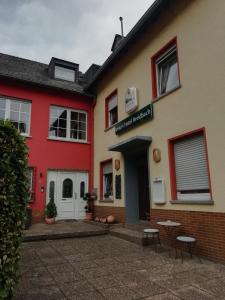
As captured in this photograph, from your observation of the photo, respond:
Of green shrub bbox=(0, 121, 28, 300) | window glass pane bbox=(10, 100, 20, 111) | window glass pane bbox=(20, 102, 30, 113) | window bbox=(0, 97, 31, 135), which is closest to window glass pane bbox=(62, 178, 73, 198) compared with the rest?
window bbox=(0, 97, 31, 135)

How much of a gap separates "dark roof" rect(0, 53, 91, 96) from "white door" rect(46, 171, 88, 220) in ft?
13.3

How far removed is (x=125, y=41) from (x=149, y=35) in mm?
881

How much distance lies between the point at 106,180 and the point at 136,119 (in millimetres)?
3586

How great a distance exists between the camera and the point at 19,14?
8.27m

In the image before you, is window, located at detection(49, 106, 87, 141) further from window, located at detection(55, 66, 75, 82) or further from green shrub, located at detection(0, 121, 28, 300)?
green shrub, located at detection(0, 121, 28, 300)

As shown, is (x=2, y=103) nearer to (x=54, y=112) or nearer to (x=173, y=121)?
(x=54, y=112)

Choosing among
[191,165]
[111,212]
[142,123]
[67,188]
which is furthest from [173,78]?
[67,188]

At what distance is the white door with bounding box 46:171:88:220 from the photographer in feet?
35.2

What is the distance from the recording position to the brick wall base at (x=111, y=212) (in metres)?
8.75

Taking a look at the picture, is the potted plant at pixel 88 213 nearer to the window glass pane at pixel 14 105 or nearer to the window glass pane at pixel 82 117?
the window glass pane at pixel 82 117

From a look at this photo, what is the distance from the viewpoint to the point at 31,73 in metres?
11.9

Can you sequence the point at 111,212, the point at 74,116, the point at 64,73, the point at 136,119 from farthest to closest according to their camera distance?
the point at 64,73
the point at 74,116
the point at 111,212
the point at 136,119

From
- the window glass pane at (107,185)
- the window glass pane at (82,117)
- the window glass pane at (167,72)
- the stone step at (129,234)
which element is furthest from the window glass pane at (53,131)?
the window glass pane at (167,72)

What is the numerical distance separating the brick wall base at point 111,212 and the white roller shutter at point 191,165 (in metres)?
3.00
